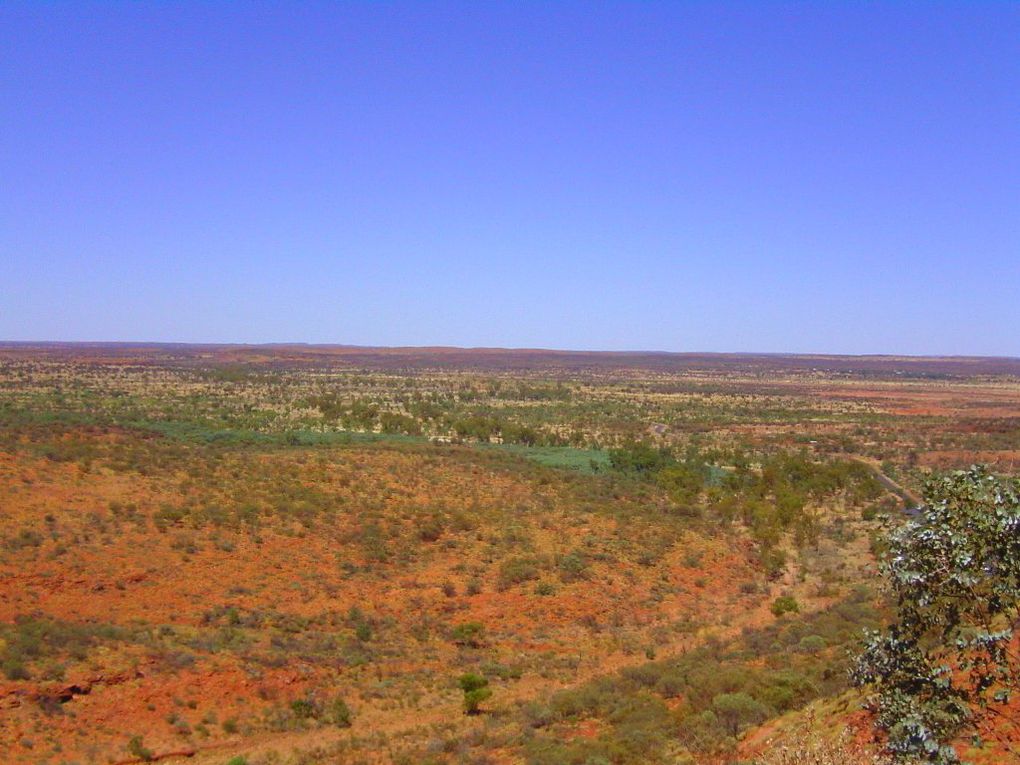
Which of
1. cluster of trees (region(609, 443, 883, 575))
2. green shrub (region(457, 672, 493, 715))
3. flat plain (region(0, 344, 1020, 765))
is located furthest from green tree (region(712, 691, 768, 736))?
cluster of trees (region(609, 443, 883, 575))

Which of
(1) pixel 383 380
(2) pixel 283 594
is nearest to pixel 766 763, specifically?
(2) pixel 283 594

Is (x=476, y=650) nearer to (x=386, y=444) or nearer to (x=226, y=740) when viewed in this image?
(x=226, y=740)

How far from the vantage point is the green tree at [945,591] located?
5684 mm

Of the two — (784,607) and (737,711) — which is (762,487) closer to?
(784,607)

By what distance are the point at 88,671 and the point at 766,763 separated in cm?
1264

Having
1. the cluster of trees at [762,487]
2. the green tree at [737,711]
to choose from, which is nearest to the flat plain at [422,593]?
the green tree at [737,711]

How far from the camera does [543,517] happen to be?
95.9 ft

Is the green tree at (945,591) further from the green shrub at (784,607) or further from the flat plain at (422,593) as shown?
the green shrub at (784,607)

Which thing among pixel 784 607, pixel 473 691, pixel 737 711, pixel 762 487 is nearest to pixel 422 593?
pixel 473 691

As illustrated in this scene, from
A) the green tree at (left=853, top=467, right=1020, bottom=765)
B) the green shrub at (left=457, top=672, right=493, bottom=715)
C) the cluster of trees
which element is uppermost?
the green tree at (left=853, top=467, right=1020, bottom=765)

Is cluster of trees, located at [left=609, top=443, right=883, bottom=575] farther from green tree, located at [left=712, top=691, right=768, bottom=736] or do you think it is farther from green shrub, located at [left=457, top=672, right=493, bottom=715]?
green tree, located at [left=712, top=691, right=768, bottom=736]

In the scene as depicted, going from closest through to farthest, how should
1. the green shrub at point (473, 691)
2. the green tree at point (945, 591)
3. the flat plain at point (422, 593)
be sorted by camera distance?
the green tree at point (945, 591)
the flat plain at point (422, 593)
the green shrub at point (473, 691)

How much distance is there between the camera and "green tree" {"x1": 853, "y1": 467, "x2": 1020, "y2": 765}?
18.6ft

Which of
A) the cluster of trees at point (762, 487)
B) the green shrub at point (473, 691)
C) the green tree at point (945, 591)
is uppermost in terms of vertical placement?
the green tree at point (945, 591)
